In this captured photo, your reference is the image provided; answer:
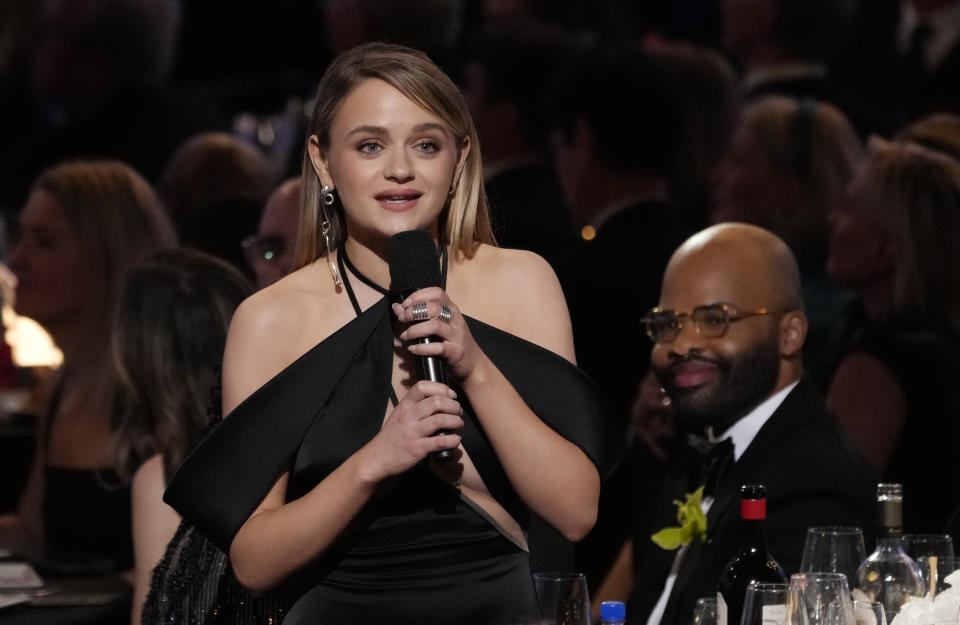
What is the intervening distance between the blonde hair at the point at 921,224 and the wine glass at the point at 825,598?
2.05 metres

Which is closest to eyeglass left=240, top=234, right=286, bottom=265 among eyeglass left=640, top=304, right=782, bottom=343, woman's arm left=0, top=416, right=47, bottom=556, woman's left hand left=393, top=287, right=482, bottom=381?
woman's arm left=0, top=416, right=47, bottom=556

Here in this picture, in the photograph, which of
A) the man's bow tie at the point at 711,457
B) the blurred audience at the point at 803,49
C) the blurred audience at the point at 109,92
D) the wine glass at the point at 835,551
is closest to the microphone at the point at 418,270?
the wine glass at the point at 835,551

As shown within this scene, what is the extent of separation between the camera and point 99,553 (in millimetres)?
4379

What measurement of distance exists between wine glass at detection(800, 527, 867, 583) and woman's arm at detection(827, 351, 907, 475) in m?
1.30

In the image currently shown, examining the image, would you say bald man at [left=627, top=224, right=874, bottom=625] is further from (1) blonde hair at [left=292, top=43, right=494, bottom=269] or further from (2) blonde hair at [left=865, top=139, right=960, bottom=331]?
(1) blonde hair at [left=292, top=43, right=494, bottom=269]

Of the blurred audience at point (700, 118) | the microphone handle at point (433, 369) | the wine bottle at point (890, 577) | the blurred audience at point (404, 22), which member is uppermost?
the blurred audience at point (404, 22)

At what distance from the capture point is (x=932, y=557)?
2.75 metres

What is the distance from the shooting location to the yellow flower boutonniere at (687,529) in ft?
11.0

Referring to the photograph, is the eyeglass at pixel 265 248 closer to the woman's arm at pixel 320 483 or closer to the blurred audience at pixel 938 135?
the woman's arm at pixel 320 483

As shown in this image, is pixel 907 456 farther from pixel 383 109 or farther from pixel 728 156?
pixel 383 109

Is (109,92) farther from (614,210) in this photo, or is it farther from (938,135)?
(938,135)

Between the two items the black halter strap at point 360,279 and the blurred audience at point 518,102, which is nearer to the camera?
the black halter strap at point 360,279

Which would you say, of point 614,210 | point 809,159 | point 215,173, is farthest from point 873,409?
point 215,173

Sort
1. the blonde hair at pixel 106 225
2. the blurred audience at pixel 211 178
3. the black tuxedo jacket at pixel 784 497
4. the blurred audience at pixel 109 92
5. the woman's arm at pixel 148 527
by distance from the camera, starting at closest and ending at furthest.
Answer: the black tuxedo jacket at pixel 784 497 → the woman's arm at pixel 148 527 → the blonde hair at pixel 106 225 → the blurred audience at pixel 211 178 → the blurred audience at pixel 109 92
